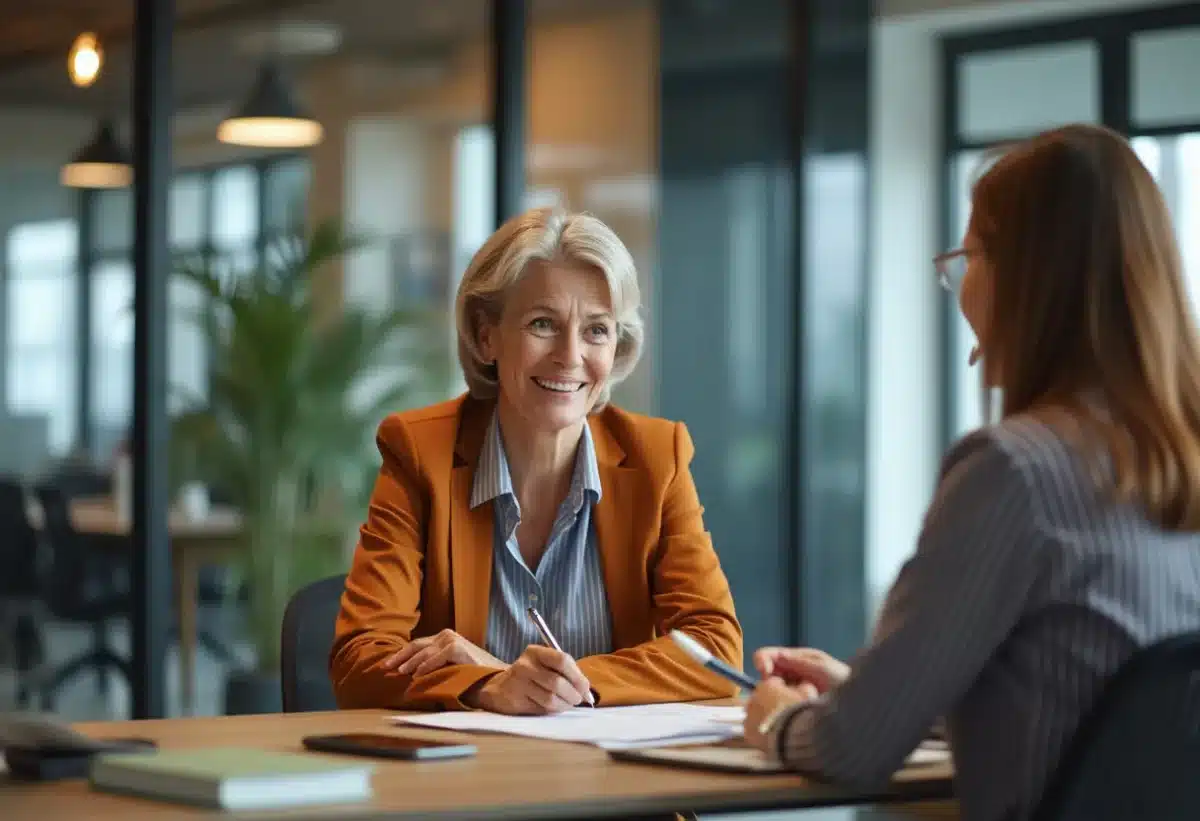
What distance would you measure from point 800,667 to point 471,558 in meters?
0.65

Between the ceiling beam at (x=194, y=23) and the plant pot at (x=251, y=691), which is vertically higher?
the ceiling beam at (x=194, y=23)

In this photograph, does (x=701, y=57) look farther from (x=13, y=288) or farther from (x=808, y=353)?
(x=13, y=288)

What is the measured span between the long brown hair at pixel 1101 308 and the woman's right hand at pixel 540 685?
736mm

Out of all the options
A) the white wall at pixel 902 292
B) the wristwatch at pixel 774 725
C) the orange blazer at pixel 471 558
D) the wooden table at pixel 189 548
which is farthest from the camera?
the white wall at pixel 902 292

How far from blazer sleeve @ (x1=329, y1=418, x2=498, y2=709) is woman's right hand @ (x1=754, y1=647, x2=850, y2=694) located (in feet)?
1.32

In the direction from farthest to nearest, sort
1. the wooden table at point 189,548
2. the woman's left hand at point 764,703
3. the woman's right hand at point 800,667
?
the wooden table at point 189,548
the woman's right hand at point 800,667
the woman's left hand at point 764,703

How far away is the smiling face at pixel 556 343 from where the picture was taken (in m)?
2.63

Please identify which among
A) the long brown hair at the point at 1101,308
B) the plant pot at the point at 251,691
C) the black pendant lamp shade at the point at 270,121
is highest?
the black pendant lamp shade at the point at 270,121

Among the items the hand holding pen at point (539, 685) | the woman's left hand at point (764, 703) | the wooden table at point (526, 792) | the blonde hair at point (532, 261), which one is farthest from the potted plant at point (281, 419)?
the woman's left hand at point (764, 703)

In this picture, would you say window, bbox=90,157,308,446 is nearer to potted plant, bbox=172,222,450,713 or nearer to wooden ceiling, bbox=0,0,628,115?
potted plant, bbox=172,222,450,713

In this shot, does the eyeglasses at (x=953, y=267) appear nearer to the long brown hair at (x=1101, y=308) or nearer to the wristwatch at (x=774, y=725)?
the long brown hair at (x=1101, y=308)

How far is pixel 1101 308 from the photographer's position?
1.71m

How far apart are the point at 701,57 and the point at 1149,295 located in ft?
14.2

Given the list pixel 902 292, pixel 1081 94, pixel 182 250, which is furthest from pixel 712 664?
pixel 1081 94
